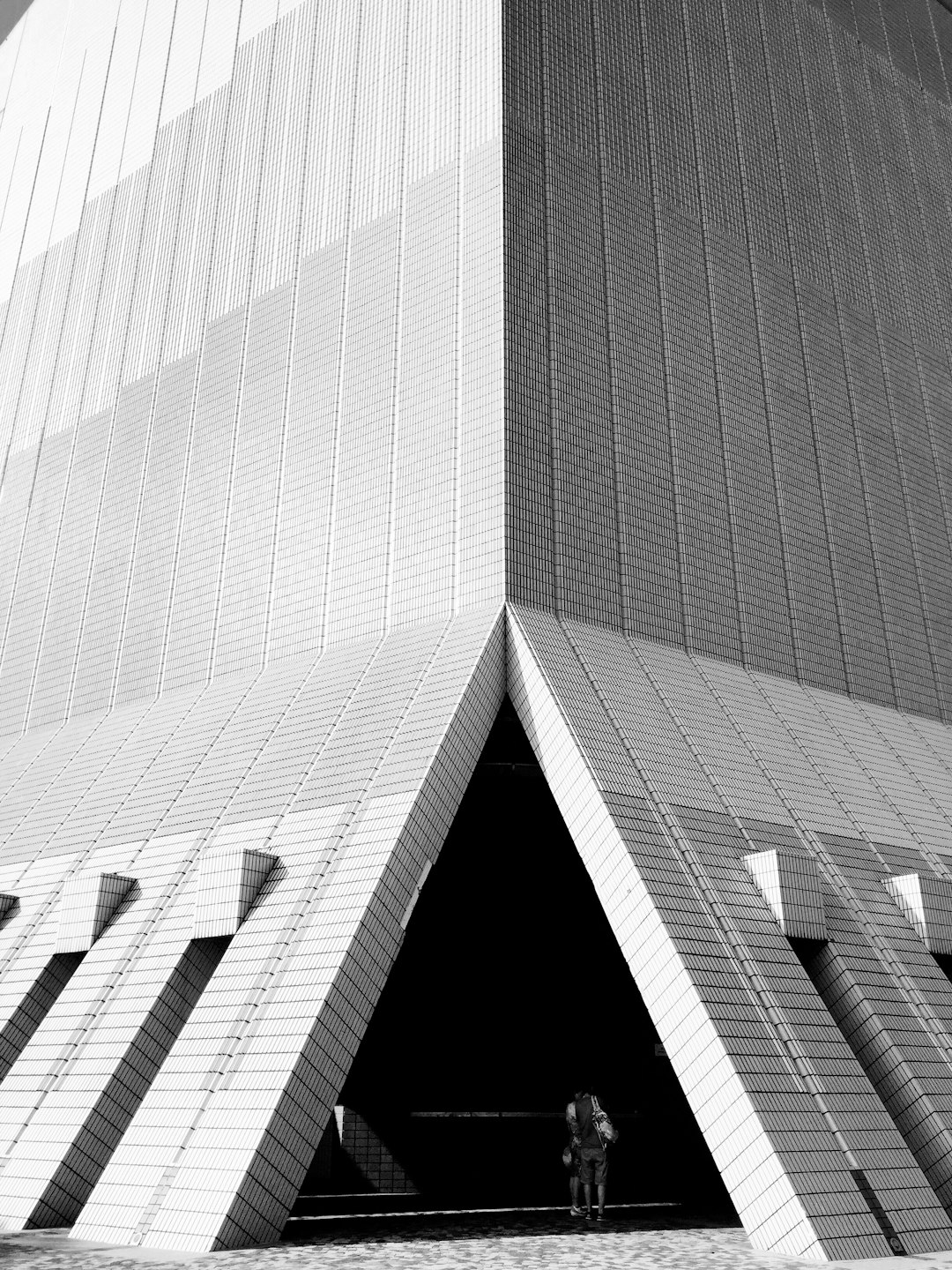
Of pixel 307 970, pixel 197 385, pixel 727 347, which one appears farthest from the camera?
pixel 197 385

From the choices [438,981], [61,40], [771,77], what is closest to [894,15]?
[771,77]

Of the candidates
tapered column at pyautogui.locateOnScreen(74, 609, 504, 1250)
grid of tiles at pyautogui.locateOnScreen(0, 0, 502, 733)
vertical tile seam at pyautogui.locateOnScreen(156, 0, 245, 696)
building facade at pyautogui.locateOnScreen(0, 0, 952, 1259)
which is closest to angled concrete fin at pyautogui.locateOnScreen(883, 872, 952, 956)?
building facade at pyautogui.locateOnScreen(0, 0, 952, 1259)

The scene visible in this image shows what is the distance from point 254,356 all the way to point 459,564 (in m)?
6.86

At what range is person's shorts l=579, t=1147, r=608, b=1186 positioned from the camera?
45.1ft

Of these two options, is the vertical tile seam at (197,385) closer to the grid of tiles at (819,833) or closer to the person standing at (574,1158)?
the grid of tiles at (819,833)

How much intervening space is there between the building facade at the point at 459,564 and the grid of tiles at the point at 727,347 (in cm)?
10

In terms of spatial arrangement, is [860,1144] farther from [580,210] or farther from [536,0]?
[536,0]

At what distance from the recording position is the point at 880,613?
22.4 meters

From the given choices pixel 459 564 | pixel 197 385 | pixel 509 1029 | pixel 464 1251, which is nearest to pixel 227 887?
pixel 464 1251

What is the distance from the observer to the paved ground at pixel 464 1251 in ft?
32.4

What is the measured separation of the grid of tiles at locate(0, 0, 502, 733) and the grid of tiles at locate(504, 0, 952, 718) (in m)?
1.04

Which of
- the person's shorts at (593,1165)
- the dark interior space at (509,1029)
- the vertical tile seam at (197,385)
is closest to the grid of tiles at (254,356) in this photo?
the vertical tile seam at (197,385)

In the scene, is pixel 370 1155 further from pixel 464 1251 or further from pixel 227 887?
pixel 464 1251

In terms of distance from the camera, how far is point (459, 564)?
1698cm
